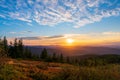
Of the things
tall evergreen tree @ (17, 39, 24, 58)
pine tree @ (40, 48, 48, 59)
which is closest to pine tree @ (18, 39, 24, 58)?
tall evergreen tree @ (17, 39, 24, 58)

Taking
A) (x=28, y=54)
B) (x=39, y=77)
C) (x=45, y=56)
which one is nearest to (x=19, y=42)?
(x=28, y=54)

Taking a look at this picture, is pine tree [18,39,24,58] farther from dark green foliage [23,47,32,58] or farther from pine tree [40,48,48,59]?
pine tree [40,48,48,59]

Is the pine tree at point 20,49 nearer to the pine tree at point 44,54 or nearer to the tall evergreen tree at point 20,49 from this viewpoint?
the tall evergreen tree at point 20,49

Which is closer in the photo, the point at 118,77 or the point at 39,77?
the point at 118,77

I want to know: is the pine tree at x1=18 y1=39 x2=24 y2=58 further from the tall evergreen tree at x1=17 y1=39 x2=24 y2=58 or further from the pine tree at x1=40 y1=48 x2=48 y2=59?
the pine tree at x1=40 y1=48 x2=48 y2=59

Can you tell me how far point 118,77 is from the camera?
12.9 m

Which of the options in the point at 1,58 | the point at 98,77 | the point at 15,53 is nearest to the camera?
the point at 98,77

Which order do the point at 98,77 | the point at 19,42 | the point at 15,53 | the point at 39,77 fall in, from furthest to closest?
the point at 19,42
the point at 15,53
the point at 39,77
the point at 98,77

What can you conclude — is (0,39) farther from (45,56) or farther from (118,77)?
(45,56)

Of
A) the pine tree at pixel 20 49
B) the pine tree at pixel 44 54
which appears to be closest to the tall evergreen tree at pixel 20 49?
the pine tree at pixel 20 49

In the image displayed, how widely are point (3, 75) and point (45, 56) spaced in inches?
2822

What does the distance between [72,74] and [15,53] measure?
73.5 metres

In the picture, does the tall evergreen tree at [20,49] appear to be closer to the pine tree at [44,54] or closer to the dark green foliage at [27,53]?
the dark green foliage at [27,53]

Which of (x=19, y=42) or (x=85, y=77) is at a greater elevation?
(x=19, y=42)
